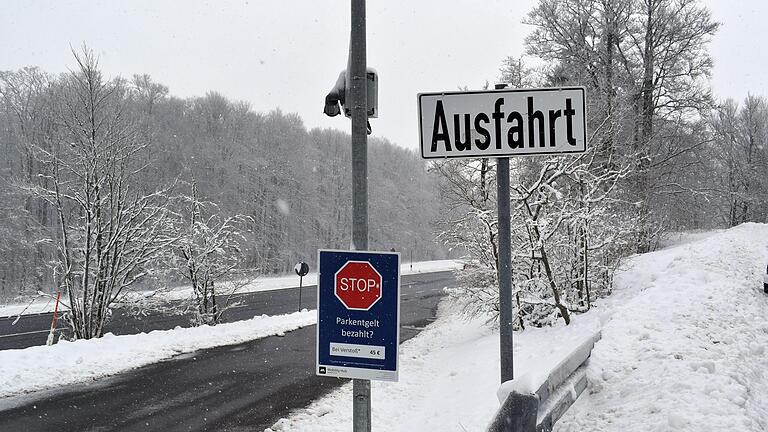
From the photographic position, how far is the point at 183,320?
62.5ft

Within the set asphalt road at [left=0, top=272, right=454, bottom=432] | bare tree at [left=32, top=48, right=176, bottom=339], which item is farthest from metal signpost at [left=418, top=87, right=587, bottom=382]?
bare tree at [left=32, top=48, right=176, bottom=339]

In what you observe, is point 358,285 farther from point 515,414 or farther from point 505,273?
point 515,414

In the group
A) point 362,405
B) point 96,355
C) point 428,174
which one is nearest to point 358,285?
point 362,405

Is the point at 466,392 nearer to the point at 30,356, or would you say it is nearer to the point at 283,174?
the point at 30,356

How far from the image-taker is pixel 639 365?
14.8 feet

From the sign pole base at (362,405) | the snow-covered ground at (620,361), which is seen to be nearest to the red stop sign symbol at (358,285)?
the sign pole base at (362,405)

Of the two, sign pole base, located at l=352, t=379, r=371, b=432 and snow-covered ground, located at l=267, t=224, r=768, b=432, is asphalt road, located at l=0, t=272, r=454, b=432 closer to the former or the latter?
snow-covered ground, located at l=267, t=224, r=768, b=432

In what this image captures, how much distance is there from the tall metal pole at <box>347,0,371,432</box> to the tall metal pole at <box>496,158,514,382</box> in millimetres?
813

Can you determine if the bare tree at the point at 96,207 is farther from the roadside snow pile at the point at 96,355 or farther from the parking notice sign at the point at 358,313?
the parking notice sign at the point at 358,313

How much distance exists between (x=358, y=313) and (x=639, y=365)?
303 cm

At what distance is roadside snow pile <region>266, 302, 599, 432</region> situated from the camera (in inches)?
249

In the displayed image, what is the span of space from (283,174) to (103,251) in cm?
3968

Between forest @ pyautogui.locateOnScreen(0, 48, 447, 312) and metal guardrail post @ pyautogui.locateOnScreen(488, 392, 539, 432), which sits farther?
forest @ pyautogui.locateOnScreen(0, 48, 447, 312)

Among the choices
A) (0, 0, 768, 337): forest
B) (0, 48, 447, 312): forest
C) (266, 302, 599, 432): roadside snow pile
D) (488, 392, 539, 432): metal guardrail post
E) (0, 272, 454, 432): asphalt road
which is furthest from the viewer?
(0, 48, 447, 312): forest
